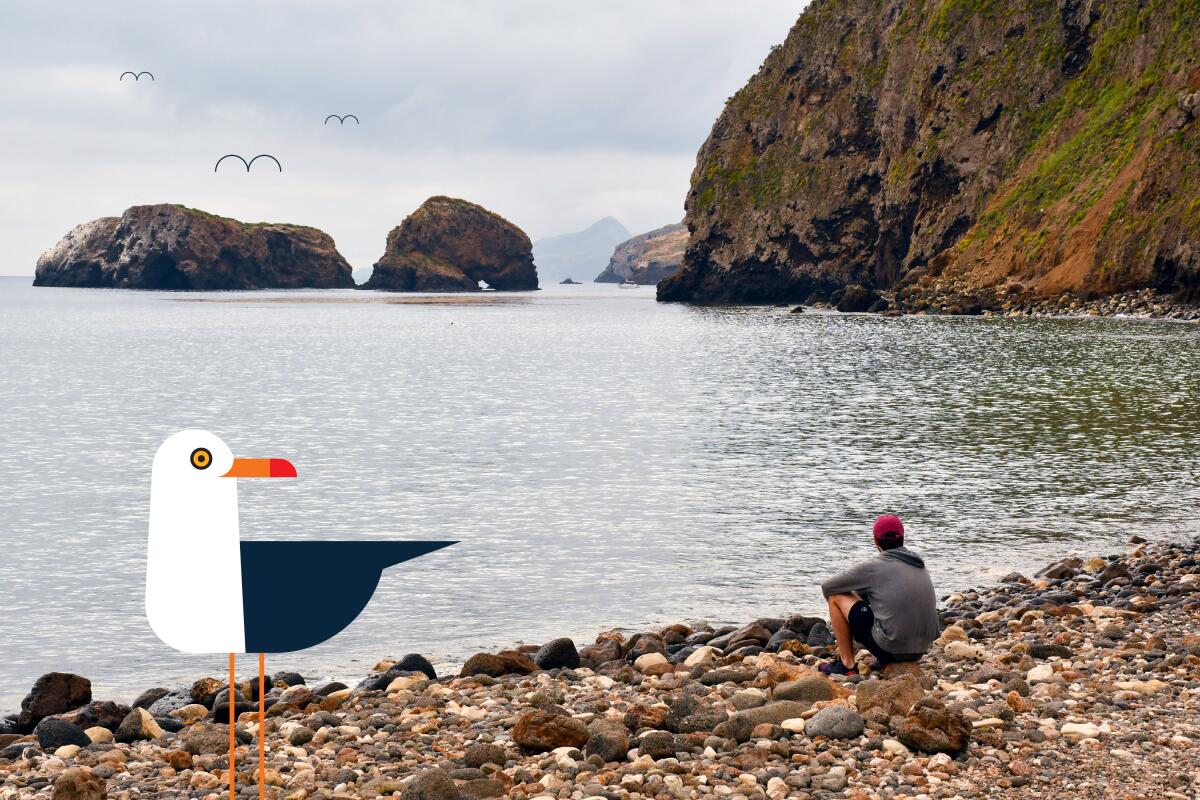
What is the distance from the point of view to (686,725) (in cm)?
989

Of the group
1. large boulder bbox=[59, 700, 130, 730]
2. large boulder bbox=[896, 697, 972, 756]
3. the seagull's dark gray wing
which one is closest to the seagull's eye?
the seagull's dark gray wing

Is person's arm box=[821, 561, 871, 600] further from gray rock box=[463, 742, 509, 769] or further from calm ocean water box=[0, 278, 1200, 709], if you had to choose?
calm ocean water box=[0, 278, 1200, 709]

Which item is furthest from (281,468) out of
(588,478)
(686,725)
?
(588,478)

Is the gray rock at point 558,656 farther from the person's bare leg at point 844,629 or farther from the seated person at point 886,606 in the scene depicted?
the person's bare leg at point 844,629

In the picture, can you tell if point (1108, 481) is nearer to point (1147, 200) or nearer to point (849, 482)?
point (849, 482)

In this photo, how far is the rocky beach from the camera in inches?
340

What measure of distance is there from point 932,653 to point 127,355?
7008cm

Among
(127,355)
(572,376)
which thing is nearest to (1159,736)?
(572,376)

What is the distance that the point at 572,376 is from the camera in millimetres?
56688

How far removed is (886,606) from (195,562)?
6.89 m

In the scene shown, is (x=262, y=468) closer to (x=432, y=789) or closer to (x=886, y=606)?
(x=432, y=789)

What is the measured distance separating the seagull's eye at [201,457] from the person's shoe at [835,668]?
7.07 meters

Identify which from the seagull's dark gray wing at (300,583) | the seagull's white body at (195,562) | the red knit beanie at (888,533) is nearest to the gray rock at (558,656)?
the red knit beanie at (888,533)

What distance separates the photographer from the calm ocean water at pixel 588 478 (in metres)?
16.1
